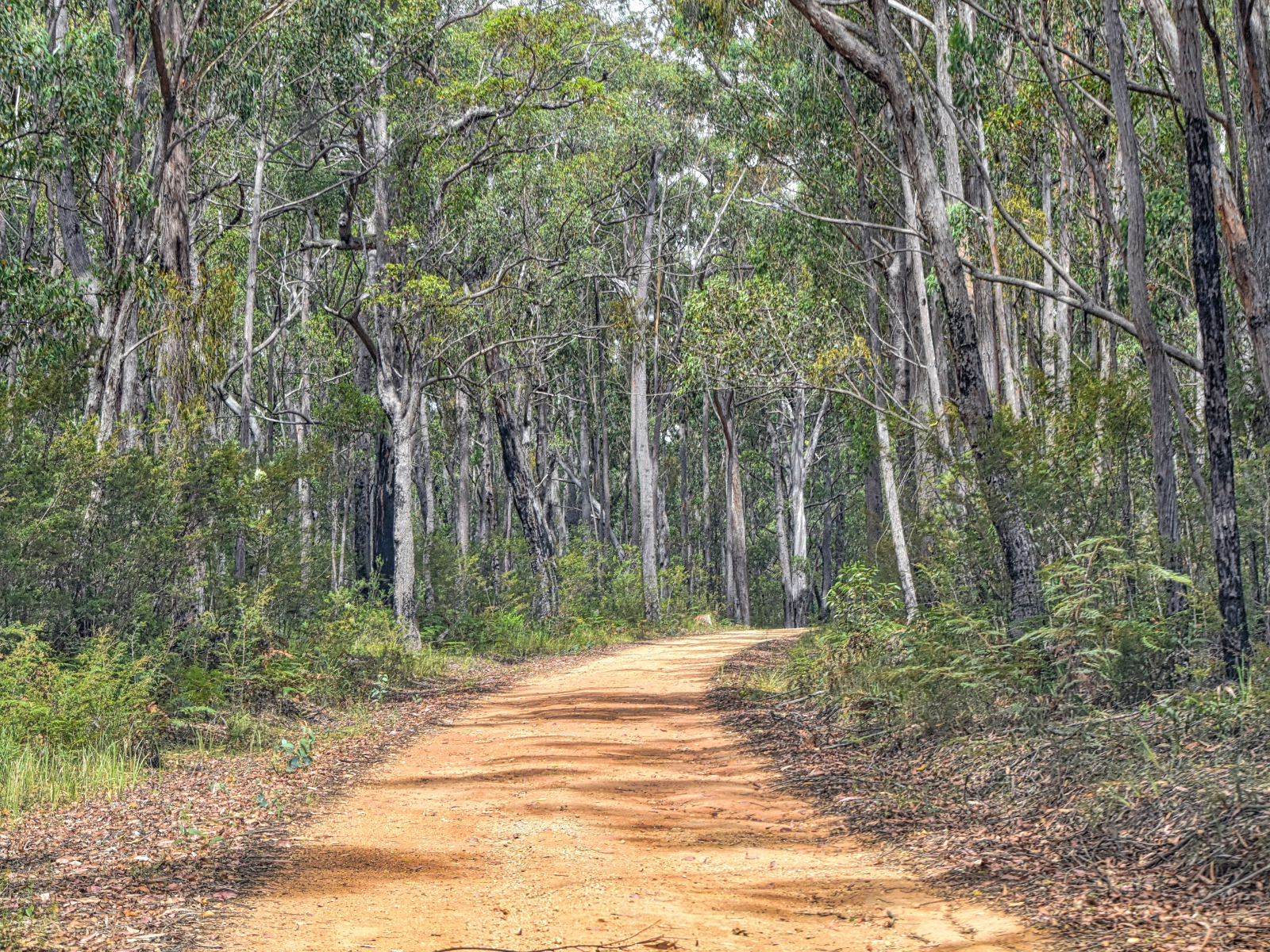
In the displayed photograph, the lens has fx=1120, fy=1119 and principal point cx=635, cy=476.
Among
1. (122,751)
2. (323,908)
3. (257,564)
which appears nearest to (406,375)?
(257,564)

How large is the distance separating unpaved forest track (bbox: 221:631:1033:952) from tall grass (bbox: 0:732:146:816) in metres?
1.58

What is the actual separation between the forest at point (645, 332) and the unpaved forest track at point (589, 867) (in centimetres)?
118

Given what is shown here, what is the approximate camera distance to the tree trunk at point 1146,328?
720 cm

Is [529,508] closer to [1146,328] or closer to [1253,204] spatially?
[1146,328]

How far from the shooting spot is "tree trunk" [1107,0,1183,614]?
23.6 ft

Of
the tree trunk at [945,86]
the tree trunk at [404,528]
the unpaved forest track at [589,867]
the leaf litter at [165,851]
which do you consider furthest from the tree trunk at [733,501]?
the leaf litter at [165,851]

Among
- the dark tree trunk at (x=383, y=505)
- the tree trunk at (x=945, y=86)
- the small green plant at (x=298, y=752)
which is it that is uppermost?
the tree trunk at (x=945, y=86)

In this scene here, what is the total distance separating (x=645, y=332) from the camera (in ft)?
91.6

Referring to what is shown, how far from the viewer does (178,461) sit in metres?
11.6

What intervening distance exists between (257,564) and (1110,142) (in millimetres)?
13361

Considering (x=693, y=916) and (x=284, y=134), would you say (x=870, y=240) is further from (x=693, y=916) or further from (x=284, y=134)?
(x=693, y=916)

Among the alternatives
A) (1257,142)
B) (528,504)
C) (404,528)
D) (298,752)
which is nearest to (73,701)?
(298,752)

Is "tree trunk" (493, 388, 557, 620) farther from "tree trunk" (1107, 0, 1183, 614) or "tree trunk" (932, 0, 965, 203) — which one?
"tree trunk" (1107, 0, 1183, 614)

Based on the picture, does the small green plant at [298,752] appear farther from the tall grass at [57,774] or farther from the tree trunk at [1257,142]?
the tree trunk at [1257,142]
